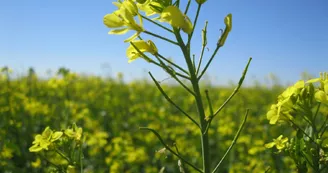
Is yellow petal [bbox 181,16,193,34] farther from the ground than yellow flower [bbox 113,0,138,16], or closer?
closer

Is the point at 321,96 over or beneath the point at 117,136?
over

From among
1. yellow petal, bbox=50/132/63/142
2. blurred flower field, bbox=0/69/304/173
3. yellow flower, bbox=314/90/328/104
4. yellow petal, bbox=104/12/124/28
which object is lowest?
blurred flower field, bbox=0/69/304/173

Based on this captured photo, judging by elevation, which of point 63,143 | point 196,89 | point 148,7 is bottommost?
point 63,143

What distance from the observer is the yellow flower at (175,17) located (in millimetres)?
1075

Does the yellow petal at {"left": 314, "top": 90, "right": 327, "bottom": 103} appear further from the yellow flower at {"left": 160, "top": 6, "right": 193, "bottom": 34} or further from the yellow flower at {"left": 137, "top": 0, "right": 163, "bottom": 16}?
the yellow flower at {"left": 137, "top": 0, "right": 163, "bottom": 16}

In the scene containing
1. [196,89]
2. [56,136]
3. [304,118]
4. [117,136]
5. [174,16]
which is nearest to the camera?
[174,16]

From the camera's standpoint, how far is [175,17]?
1083 mm

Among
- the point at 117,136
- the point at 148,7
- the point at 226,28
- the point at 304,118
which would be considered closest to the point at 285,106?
the point at 304,118

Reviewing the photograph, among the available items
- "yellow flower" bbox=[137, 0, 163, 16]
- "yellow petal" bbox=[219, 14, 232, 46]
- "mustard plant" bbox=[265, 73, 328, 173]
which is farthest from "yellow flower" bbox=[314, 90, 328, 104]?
"yellow flower" bbox=[137, 0, 163, 16]

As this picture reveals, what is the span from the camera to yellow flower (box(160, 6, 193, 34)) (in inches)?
42.3

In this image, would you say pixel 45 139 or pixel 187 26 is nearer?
Result: pixel 187 26

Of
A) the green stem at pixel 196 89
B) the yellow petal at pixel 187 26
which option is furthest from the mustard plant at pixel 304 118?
the yellow petal at pixel 187 26

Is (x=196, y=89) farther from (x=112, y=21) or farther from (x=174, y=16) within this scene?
(x=112, y=21)

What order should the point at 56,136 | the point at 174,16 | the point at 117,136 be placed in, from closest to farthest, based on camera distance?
the point at 174,16 < the point at 56,136 < the point at 117,136
